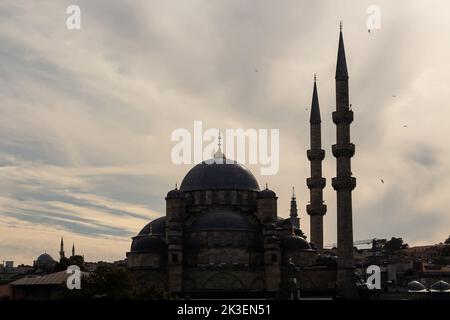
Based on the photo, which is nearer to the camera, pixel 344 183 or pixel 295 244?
pixel 344 183

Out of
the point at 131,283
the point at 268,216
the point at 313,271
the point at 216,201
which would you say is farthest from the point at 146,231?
the point at 131,283

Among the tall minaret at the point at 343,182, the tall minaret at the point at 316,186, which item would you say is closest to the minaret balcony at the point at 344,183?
the tall minaret at the point at 343,182

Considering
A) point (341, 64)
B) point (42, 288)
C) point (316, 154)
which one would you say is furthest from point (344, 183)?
point (42, 288)

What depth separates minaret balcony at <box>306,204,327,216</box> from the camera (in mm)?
68312

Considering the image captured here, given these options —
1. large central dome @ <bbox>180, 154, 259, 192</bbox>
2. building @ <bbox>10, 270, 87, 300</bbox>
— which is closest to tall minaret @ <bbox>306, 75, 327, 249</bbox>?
large central dome @ <bbox>180, 154, 259, 192</bbox>

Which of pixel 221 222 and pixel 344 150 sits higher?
pixel 344 150

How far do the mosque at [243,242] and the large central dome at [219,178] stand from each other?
0.09 m

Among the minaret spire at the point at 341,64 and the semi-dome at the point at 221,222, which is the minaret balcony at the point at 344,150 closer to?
the minaret spire at the point at 341,64

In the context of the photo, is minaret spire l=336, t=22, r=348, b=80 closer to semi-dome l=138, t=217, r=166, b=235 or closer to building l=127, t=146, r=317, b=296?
building l=127, t=146, r=317, b=296

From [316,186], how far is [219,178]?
9.02 metres

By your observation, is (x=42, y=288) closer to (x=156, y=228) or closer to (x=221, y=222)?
(x=221, y=222)

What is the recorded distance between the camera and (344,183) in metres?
55.1

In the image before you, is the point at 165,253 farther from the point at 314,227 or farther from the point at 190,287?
the point at 314,227

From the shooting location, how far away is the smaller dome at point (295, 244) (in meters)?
64.9
